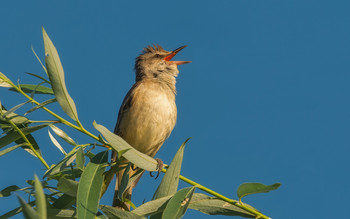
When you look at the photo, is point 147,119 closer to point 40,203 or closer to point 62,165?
point 62,165

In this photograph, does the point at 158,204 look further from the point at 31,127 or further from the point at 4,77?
the point at 4,77

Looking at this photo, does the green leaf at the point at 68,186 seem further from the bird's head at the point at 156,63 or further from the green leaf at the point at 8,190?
the bird's head at the point at 156,63

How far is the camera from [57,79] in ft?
10.3

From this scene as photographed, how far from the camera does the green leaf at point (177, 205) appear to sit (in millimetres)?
2838

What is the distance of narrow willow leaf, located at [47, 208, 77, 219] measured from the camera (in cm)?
314

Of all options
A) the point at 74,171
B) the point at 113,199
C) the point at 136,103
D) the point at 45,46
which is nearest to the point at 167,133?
the point at 136,103

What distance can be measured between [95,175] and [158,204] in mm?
473

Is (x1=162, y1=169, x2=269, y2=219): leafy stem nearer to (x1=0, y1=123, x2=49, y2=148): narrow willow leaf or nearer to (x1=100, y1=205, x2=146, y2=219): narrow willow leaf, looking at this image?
(x1=100, y1=205, x2=146, y2=219): narrow willow leaf

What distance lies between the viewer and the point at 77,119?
3184mm

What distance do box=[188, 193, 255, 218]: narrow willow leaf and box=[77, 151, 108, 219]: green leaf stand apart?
714mm

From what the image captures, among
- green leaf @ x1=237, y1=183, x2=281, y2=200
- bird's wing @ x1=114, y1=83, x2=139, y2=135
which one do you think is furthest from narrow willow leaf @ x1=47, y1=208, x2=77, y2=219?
bird's wing @ x1=114, y1=83, x2=139, y2=135

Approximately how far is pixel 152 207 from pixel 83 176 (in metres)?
0.51

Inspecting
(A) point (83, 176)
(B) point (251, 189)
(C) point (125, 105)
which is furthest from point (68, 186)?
(C) point (125, 105)

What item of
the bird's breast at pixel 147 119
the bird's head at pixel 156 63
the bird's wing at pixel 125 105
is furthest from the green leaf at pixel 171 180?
the bird's head at pixel 156 63
